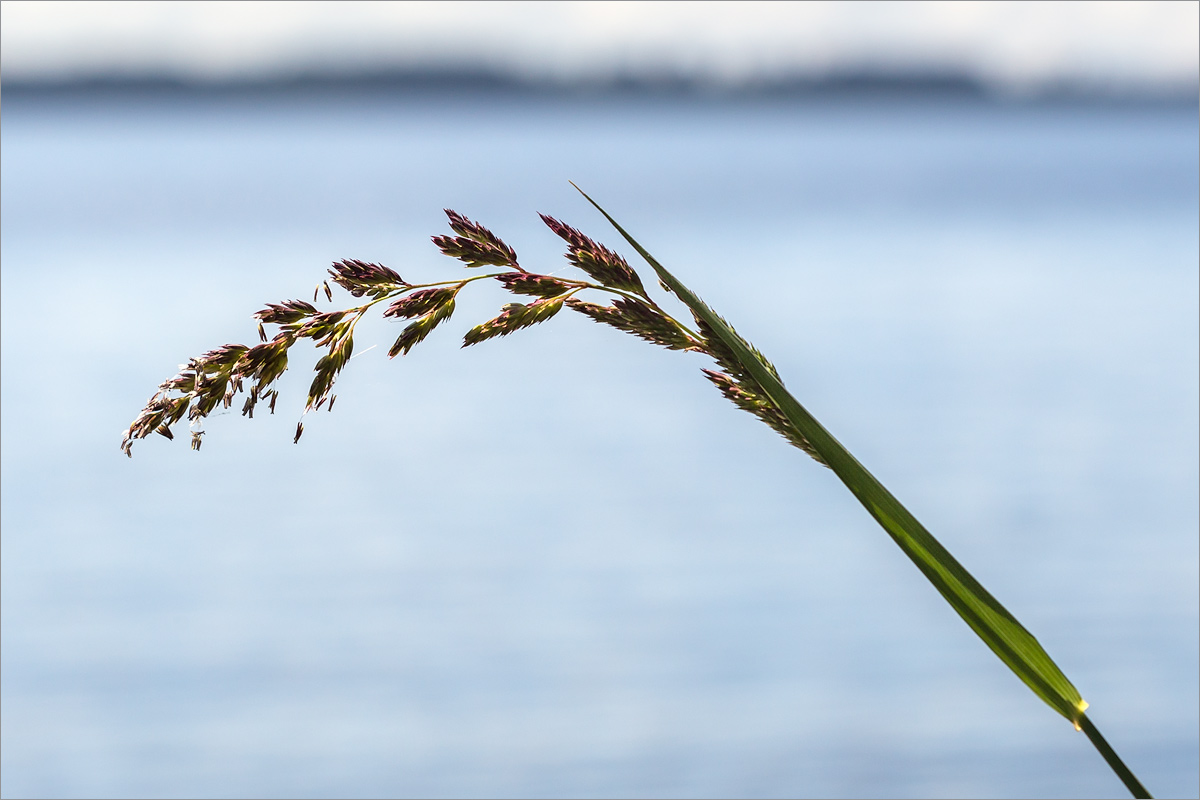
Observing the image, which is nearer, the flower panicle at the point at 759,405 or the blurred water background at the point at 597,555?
the flower panicle at the point at 759,405

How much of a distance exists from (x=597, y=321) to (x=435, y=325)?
9 centimetres

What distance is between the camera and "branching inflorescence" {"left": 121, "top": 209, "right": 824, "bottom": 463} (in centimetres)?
47

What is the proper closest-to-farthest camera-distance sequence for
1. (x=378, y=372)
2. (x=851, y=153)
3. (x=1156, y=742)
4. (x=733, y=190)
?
(x=1156, y=742), (x=378, y=372), (x=733, y=190), (x=851, y=153)

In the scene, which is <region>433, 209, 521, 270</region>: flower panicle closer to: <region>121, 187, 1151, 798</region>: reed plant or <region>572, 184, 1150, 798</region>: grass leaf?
<region>121, 187, 1151, 798</region>: reed plant

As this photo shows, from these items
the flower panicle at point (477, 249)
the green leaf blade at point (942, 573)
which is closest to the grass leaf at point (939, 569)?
the green leaf blade at point (942, 573)

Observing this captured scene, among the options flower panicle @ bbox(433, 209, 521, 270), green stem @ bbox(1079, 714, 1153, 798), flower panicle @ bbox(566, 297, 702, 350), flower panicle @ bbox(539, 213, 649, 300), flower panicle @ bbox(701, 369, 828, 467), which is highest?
flower panicle @ bbox(433, 209, 521, 270)

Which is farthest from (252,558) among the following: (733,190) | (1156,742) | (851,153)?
(851,153)

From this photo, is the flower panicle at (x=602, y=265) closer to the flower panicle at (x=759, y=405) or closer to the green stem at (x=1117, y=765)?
the flower panicle at (x=759, y=405)

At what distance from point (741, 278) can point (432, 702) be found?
1373cm

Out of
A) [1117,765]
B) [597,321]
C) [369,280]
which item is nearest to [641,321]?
[597,321]

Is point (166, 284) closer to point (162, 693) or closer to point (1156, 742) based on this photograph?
point (162, 693)

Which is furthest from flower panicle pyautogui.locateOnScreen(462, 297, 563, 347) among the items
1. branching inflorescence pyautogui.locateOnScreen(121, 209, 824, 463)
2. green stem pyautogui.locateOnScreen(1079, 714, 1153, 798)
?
green stem pyautogui.locateOnScreen(1079, 714, 1153, 798)

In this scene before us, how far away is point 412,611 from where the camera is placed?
641 cm

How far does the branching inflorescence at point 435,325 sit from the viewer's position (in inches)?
18.4
